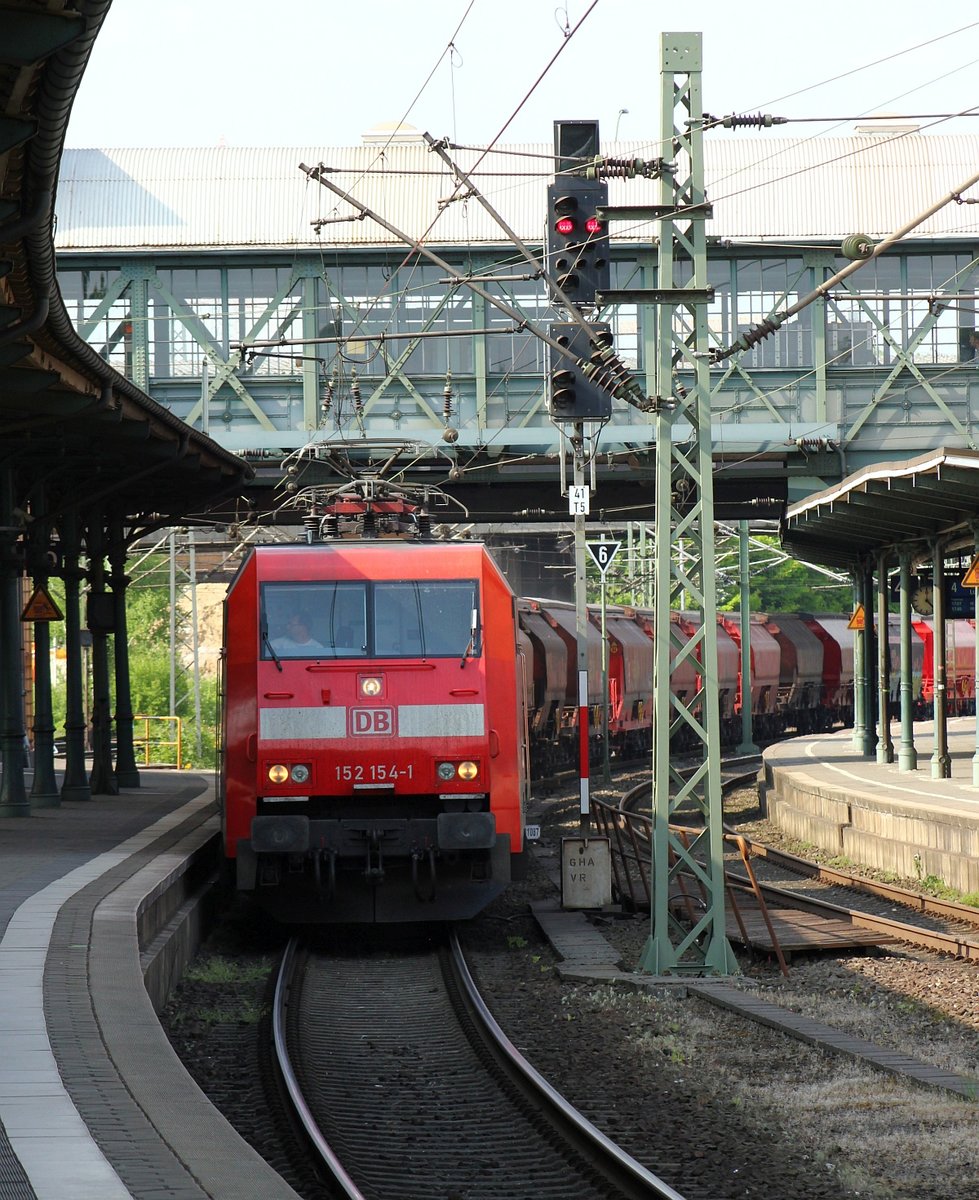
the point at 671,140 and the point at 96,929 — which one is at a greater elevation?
the point at 671,140

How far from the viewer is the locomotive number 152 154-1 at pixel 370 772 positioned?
1305cm

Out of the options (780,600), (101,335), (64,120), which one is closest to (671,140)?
(64,120)

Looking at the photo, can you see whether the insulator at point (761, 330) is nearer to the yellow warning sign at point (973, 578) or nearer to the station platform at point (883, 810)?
the station platform at point (883, 810)

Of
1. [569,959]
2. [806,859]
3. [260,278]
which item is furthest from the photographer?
[260,278]

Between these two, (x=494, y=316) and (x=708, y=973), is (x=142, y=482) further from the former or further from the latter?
(x=708, y=973)

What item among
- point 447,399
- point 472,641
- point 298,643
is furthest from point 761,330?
point 447,399

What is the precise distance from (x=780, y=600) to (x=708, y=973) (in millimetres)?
59033

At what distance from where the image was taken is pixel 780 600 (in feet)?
230

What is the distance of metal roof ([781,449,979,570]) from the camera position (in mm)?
16219

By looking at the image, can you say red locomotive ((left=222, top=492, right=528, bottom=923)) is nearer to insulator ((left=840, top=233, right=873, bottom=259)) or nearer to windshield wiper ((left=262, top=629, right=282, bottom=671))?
windshield wiper ((left=262, top=629, right=282, bottom=671))

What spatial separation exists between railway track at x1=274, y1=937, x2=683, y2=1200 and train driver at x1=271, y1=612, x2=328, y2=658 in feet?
7.92

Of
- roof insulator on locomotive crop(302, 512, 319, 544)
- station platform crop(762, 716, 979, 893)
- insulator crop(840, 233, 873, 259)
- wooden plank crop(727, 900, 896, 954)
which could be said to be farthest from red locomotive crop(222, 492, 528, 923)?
station platform crop(762, 716, 979, 893)

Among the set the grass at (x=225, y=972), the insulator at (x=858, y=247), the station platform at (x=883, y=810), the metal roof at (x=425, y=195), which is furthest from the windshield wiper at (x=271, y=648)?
the metal roof at (x=425, y=195)

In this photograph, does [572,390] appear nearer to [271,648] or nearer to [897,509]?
[271,648]
